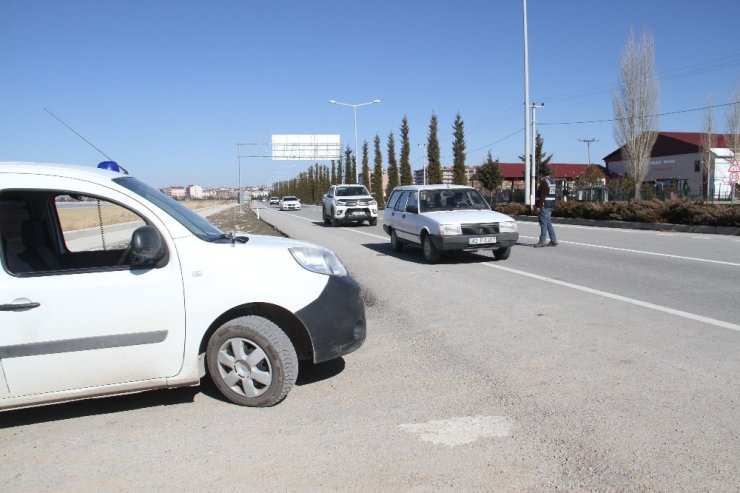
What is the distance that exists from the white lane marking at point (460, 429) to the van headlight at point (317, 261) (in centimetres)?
120

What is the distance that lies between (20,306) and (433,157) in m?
51.9

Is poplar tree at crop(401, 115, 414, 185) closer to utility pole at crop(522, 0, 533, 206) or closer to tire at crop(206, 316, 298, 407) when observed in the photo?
utility pole at crop(522, 0, 533, 206)

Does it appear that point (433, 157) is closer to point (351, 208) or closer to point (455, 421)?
point (351, 208)

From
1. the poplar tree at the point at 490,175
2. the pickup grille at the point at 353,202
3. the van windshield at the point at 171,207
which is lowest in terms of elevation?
the van windshield at the point at 171,207

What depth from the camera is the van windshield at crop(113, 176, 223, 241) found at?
388 centimetres

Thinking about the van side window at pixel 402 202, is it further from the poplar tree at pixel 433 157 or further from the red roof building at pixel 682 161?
the red roof building at pixel 682 161

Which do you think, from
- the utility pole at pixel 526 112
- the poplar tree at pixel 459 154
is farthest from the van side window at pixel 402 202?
the poplar tree at pixel 459 154

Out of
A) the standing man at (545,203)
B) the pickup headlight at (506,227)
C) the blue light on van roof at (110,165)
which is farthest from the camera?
the standing man at (545,203)

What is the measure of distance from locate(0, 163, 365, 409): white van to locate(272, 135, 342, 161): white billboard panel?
5653 centimetres

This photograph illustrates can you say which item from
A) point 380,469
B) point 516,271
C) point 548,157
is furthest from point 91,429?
point 548,157

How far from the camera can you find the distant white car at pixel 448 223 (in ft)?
34.6

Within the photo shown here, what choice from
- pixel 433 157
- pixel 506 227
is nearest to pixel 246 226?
pixel 506 227

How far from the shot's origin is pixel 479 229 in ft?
34.8

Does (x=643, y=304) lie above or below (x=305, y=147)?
below
